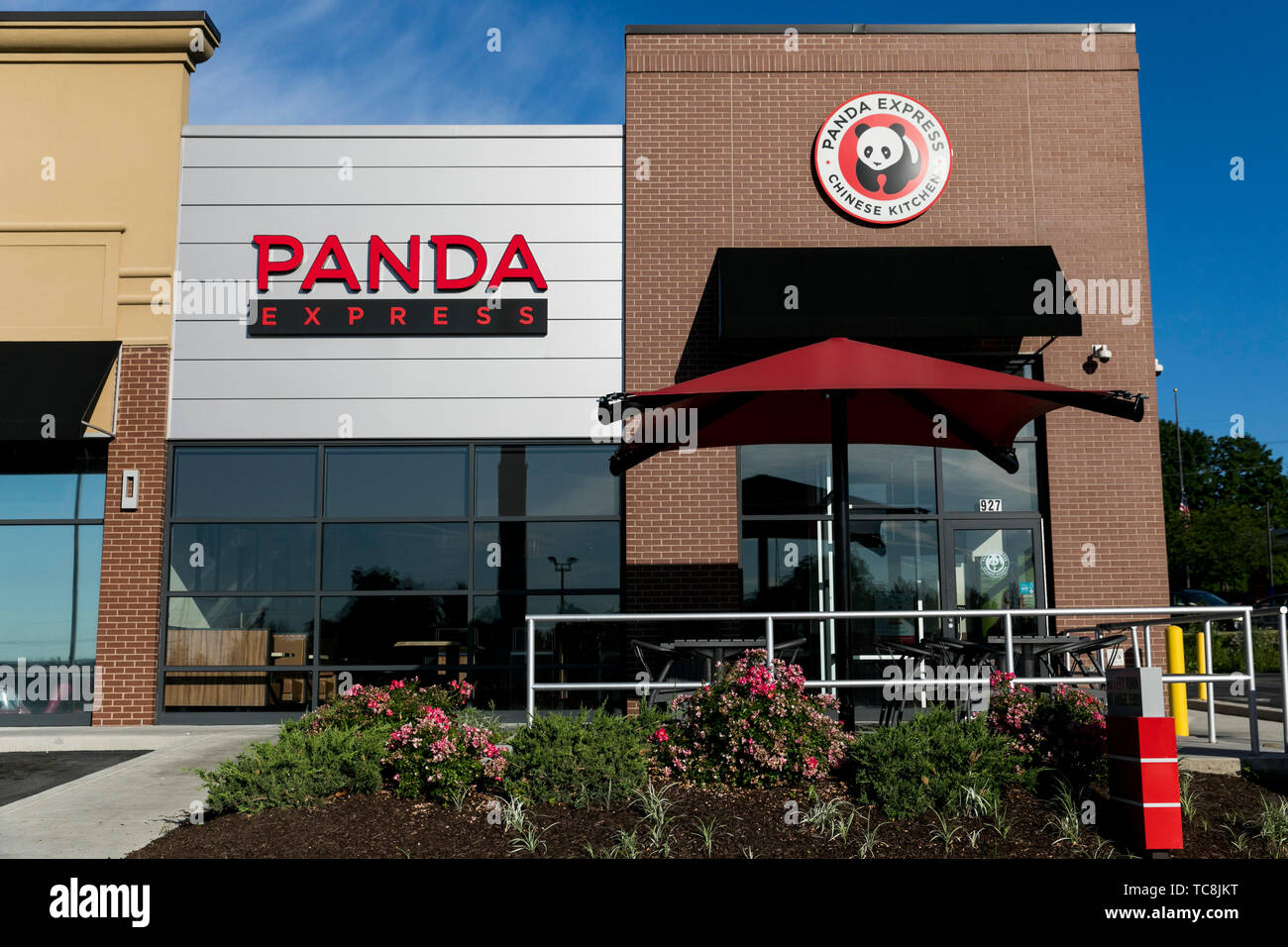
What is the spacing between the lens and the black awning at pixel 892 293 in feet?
37.5

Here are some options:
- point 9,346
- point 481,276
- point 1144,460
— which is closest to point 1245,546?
point 1144,460

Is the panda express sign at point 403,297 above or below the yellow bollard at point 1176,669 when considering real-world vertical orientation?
above

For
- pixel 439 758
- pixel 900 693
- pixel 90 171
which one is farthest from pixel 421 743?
pixel 90 171

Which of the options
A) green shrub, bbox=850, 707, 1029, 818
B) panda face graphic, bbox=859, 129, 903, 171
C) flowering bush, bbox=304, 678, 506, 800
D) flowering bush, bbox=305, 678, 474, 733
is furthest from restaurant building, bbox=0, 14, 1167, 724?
green shrub, bbox=850, 707, 1029, 818

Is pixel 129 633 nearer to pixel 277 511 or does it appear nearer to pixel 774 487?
pixel 277 511

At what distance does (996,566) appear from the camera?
40.9ft

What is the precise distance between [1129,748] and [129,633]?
10.6 metres

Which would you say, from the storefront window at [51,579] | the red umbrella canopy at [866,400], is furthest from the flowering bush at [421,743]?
the storefront window at [51,579]

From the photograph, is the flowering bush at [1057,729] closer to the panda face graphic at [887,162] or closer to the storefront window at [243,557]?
the panda face graphic at [887,162]

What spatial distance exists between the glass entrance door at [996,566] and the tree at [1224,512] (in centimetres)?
3573

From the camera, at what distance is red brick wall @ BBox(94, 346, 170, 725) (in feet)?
39.9

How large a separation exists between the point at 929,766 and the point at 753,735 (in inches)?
43.4

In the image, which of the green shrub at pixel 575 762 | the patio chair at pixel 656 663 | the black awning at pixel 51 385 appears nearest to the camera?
the green shrub at pixel 575 762

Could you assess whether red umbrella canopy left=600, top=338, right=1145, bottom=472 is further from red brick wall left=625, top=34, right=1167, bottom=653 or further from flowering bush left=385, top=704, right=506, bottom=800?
flowering bush left=385, top=704, right=506, bottom=800
